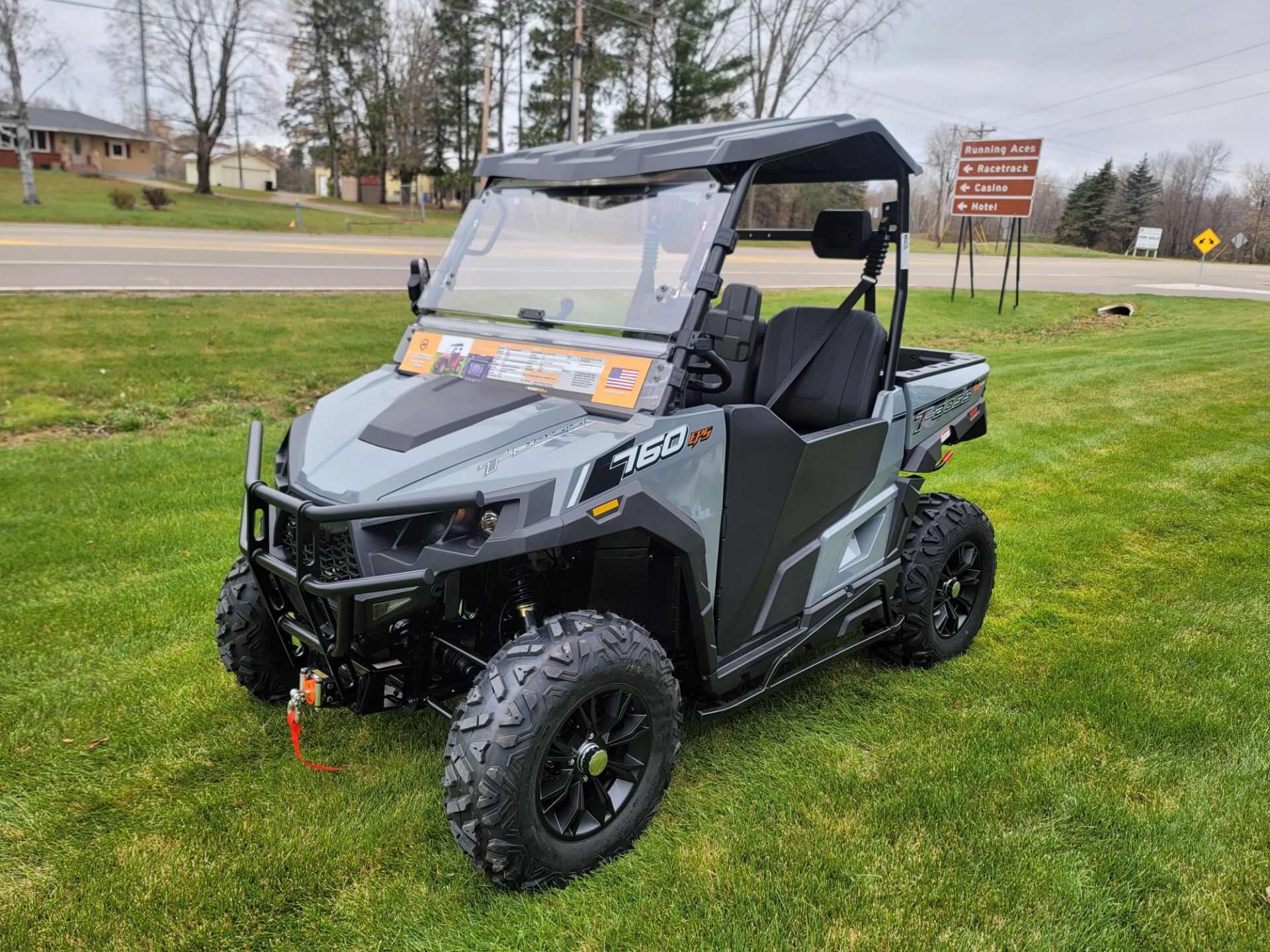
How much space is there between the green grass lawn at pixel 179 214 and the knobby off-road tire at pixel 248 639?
25.1 meters

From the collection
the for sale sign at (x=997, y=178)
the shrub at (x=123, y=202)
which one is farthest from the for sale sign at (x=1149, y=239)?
the shrub at (x=123, y=202)

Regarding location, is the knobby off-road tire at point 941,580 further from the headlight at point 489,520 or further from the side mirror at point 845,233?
the headlight at point 489,520

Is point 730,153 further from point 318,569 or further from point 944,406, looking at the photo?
point 944,406

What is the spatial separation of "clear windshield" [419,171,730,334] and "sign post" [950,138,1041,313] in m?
15.0

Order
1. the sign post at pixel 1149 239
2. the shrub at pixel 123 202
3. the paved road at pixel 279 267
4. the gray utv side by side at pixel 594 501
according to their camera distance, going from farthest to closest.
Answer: the sign post at pixel 1149 239
the shrub at pixel 123 202
the paved road at pixel 279 267
the gray utv side by side at pixel 594 501

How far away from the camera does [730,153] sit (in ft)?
9.19

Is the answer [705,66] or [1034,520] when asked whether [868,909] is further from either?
[705,66]

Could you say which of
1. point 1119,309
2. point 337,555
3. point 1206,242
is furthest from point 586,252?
point 1206,242

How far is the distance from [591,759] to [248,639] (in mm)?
1465

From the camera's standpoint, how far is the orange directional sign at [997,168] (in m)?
16.3

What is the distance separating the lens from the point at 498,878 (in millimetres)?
2426

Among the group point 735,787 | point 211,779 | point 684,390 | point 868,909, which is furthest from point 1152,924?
point 211,779

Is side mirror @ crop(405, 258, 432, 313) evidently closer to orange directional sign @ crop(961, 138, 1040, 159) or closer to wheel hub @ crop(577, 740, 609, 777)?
wheel hub @ crop(577, 740, 609, 777)

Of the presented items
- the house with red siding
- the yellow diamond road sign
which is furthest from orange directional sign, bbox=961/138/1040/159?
the house with red siding
